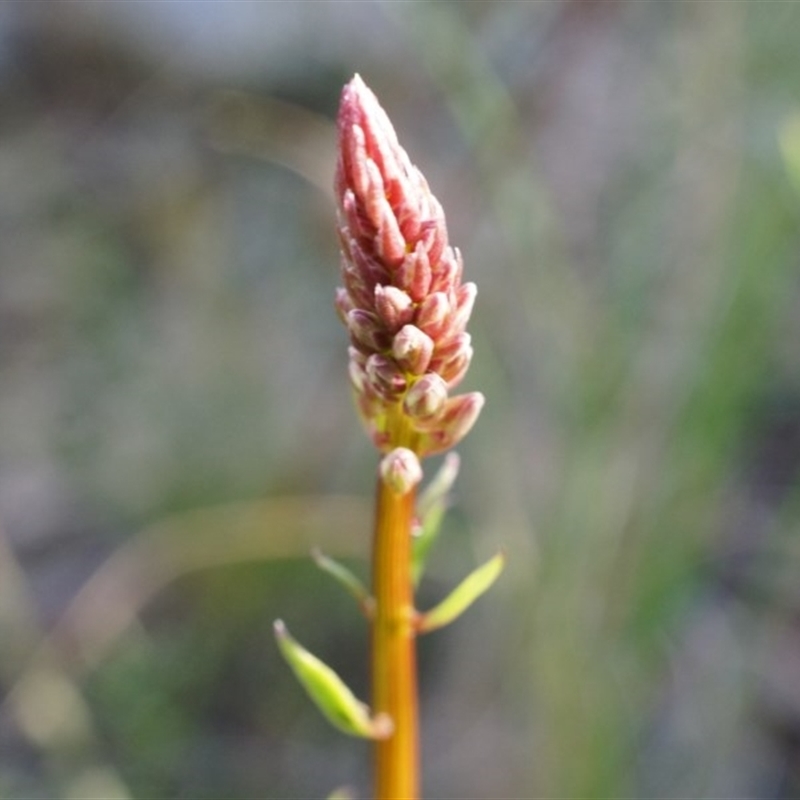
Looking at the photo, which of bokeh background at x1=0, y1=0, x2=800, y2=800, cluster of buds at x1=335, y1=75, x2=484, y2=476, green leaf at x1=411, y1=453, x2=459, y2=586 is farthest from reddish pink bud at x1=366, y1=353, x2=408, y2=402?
bokeh background at x1=0, y1=0, x2=800, y2=800

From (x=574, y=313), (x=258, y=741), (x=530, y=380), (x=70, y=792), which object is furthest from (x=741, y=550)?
(x=70, y=792)

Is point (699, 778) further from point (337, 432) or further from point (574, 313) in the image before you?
point (337, 432)

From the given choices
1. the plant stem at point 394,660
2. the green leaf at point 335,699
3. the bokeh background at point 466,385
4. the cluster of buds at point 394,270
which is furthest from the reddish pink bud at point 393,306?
the bokeh background at point 466,385

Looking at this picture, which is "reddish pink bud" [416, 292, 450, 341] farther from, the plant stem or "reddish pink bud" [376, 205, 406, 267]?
the plant stem

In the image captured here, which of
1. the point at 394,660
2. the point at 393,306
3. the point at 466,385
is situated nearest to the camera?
the point at 393,306

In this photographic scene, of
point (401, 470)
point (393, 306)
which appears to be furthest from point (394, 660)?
point (393, 306)

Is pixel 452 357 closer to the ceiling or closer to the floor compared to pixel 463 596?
closer to the ceiling

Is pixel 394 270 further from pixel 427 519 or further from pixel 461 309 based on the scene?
pixel 427 519

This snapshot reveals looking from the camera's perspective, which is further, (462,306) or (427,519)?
(427,519)
